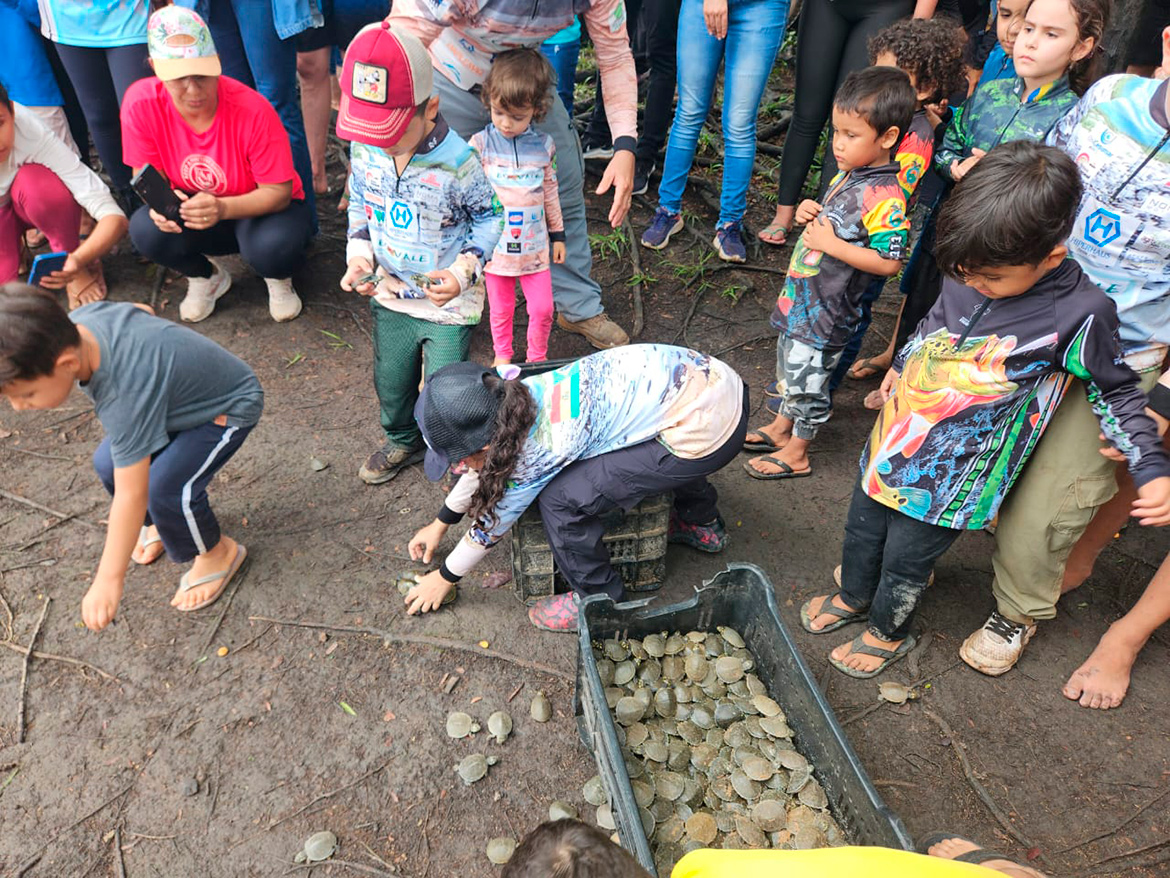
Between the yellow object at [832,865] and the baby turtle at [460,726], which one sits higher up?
the yellow object at [832,865]

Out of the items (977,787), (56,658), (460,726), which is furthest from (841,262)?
(56,658)

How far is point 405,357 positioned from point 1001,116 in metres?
2.14

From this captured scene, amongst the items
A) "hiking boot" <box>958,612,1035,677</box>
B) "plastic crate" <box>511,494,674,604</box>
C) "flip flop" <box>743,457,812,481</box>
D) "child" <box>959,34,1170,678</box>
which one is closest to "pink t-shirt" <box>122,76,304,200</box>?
"plastic crate" <box>511,494,674,604</box>

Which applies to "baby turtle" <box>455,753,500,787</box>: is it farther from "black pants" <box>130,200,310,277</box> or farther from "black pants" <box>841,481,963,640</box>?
"black pants" <box>130,200,310,277</box>

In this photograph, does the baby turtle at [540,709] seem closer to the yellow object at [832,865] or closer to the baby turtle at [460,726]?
the baby turtle at [460,726]

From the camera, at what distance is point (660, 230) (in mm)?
4211

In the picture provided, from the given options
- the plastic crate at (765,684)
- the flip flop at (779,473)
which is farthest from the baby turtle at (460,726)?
the flip flop at (779,473)

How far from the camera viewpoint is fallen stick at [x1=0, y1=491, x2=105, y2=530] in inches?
105

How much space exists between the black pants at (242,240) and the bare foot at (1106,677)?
331 cm

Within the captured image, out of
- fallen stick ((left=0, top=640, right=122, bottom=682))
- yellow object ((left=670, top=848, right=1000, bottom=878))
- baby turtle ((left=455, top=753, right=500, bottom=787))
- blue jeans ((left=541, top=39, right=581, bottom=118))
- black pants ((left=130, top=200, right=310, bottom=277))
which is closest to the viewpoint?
yellow object ((left=670, top=848, right=1000, bottom=878))

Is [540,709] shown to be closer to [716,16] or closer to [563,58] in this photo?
[716,16]

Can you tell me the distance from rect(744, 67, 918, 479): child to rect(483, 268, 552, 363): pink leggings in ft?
3.05

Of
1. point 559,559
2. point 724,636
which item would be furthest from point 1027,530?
point 559,559

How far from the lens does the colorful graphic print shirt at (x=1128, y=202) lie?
1.83 metres
